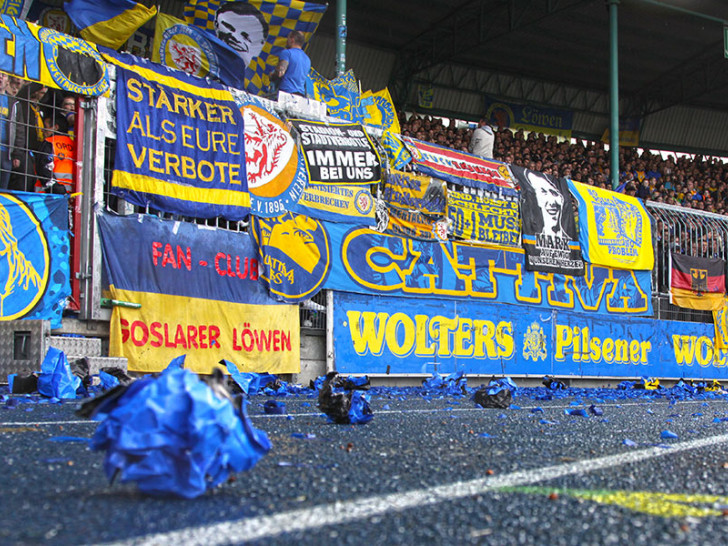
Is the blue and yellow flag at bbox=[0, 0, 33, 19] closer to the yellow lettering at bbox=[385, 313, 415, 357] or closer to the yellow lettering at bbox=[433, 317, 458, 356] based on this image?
the yellow lettering at bbox=[385, 313, 415, 357]

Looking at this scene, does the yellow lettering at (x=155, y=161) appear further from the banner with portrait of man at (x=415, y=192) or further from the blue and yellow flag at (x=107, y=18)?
the banner with portrait of man at (x=415, y=192)

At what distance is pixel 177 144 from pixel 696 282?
33.9ft

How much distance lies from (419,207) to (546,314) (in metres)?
2.92

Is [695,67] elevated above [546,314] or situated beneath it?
elevated above

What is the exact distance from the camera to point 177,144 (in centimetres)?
870

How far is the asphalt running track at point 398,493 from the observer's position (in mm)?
1780

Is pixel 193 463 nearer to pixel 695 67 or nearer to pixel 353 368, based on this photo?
pixel 353 368

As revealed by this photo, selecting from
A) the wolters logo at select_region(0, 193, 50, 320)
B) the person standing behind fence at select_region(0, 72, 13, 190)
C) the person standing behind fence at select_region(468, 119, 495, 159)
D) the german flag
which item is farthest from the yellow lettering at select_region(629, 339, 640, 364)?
the person standing behind fence at select_region(0, 72, 13, 190)

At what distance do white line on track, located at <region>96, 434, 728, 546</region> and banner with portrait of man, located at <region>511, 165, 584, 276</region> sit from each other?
31.9 feet

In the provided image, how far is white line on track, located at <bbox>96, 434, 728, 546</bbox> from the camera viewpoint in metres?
1.69

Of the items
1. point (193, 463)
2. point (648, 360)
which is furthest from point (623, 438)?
point (648, 360)

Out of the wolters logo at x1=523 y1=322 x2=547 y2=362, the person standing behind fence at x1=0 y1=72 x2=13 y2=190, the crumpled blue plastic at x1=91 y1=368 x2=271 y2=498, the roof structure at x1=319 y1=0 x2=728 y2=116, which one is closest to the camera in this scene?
the crumpled blue plastic at x1=91 y1=368 x2=271 y2=498

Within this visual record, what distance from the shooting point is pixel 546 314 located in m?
A: 12.3

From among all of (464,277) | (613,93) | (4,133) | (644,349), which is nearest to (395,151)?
(464,277)
